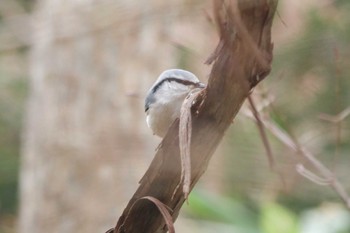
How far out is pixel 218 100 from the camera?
990 mm

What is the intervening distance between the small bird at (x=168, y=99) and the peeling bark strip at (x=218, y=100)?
25 centimetres

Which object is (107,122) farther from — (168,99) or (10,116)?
(168,99)

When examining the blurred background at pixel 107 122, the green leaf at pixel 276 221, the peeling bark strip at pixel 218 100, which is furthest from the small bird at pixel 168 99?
the blurred background at pixel 107 122

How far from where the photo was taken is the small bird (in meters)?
1.34

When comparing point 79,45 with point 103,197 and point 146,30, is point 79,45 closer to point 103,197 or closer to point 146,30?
point 146,30

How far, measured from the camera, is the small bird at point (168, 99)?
1.34m

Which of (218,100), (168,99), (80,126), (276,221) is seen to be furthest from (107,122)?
(218,100)

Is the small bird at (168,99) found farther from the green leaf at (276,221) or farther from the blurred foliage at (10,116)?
the blurred foliage at (10,116)

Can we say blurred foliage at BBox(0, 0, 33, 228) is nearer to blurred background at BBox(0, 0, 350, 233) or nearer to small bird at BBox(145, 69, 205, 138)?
blurred background at BBox(0, 0, 350, 233)

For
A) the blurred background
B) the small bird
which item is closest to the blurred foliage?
the blurred background

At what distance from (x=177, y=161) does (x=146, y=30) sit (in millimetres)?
2000

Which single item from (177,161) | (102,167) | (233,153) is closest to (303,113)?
(102,167)

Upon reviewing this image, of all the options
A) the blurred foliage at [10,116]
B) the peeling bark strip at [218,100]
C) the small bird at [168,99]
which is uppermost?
the peeling bark strip at [218,100]

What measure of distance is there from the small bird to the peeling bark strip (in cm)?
25
